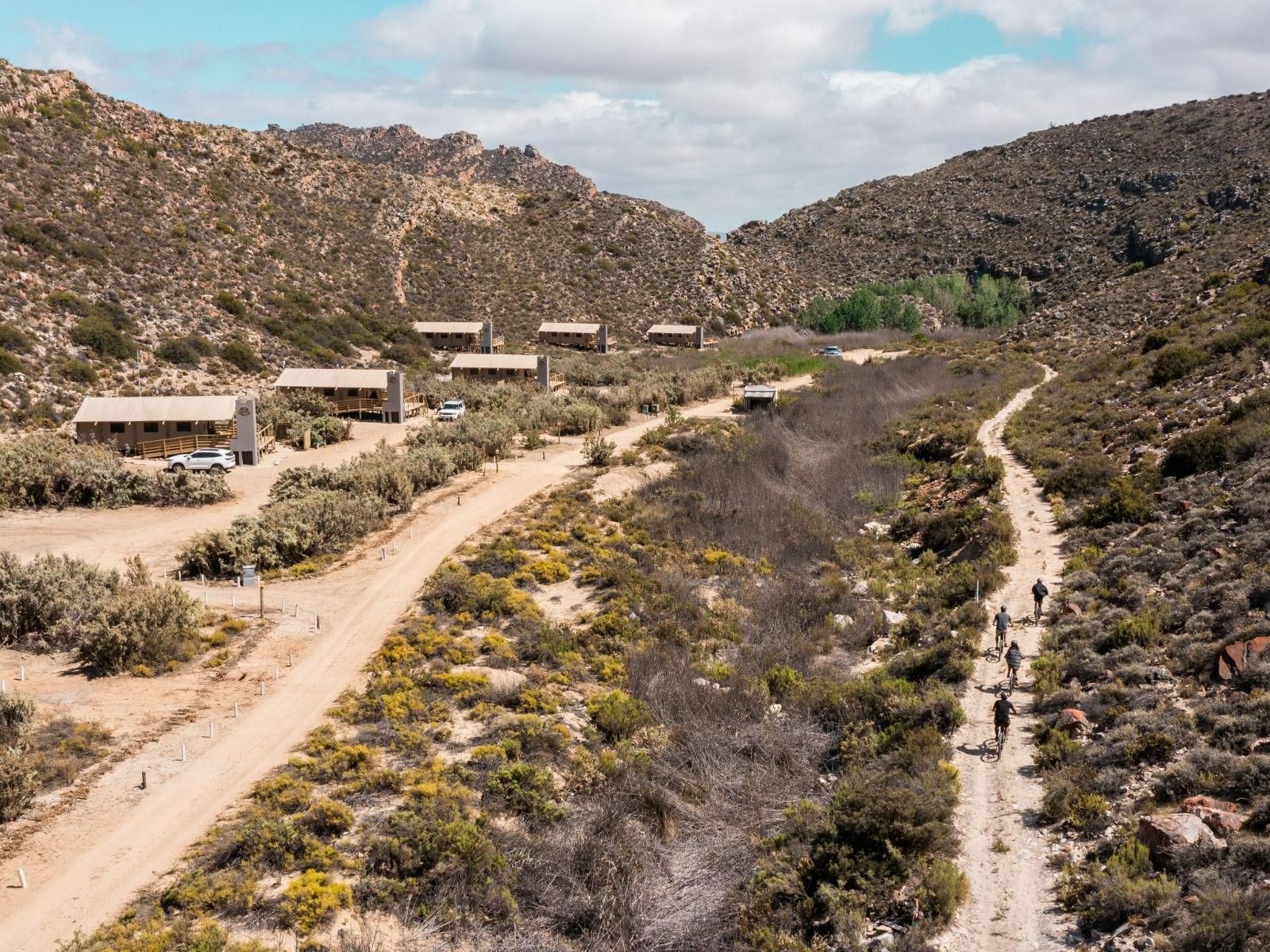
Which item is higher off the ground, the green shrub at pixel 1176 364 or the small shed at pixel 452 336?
the small shed at pixel 452 336

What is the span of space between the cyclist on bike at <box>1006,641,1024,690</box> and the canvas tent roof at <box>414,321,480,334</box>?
66.7 metres

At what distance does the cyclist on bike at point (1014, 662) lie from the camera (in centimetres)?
1830

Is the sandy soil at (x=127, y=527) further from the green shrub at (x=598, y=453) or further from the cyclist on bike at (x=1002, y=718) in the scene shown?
the cyclist on bike at (x=1002, y=718)

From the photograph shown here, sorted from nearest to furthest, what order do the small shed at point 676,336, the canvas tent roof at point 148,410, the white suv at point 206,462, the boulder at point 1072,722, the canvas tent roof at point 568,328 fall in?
the boulder at point 1072,722
the white suv at point 206,462
the canvas tent roof at point 148,410
the canvas tent roof at point 568,328
the small shed at point 676,336

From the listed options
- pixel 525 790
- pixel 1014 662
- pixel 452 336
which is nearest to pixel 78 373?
pixel 452 336

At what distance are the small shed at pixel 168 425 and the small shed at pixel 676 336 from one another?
50220mm

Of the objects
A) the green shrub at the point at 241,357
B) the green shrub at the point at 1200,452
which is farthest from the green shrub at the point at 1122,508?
the green shrub at the point at 241,357

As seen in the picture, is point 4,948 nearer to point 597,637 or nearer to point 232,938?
point 232,938

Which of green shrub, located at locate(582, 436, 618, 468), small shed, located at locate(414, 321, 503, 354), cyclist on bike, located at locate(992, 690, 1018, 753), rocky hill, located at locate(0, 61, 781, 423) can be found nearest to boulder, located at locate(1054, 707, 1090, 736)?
cyclist on bike, located at locate(992, 690, 1018, 753)

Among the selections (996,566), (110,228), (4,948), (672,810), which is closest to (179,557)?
(4,948)

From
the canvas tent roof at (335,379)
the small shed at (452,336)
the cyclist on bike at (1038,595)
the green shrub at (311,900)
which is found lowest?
the green shrub at (311,900)

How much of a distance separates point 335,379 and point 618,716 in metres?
39.0

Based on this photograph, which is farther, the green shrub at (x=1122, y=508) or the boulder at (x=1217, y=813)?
the green shrub at (x=1122, y=508)

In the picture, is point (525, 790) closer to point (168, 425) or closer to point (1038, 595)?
point (1038, 595)
